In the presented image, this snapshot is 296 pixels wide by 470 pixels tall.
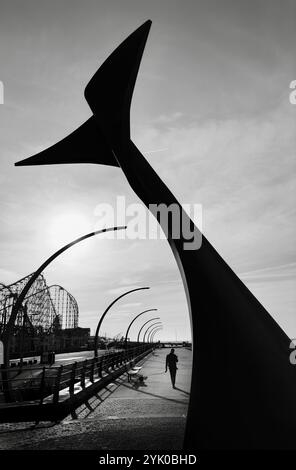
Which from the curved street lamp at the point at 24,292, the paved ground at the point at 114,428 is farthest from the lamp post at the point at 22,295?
the paved ground at the point at 114,428

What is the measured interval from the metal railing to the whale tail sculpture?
4.49 m

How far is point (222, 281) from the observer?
247 inches

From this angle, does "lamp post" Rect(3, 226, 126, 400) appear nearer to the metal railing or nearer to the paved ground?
the metal railing

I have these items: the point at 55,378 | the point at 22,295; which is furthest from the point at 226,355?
the point at 22,295

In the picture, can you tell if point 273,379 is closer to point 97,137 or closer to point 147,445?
point 147,445

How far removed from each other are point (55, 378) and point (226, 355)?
6089mm

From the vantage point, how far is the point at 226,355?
18.9 feet

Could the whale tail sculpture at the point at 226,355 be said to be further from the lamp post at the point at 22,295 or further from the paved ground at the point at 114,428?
the lamp post at the point at 22,295

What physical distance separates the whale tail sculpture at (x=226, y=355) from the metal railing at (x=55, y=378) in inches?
177

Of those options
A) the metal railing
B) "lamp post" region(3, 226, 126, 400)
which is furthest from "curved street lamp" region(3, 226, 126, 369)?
the metal railing

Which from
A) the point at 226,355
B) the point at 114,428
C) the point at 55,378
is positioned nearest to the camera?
the point at 226,355

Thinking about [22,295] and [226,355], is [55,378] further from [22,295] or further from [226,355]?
[226,355]
